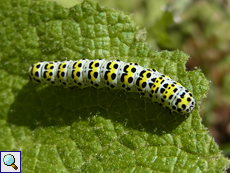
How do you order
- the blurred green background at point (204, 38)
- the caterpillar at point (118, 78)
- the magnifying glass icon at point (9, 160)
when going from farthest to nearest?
the blurred green background at point (204, 38)
the magnifying glass icon at point (9, 160)
the caterpillar at point (118, 78)

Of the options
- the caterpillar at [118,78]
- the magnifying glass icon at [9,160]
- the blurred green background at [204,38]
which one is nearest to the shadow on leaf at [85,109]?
the caterpillar at [118,78]

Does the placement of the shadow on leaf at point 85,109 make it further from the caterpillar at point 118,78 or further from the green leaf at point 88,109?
the caterpillar at point 118,78

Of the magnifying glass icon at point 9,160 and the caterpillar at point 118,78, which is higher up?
the caterpillar at point 118,78

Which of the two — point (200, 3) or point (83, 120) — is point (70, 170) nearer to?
point (83, 120)

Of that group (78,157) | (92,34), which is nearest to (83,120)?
(78,157)

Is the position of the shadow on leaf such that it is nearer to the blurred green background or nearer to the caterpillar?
the caterpillar

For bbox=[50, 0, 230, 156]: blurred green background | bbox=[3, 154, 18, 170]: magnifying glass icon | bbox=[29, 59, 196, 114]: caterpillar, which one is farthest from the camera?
bbox=[50, 0, 230, 156]: blurred green background

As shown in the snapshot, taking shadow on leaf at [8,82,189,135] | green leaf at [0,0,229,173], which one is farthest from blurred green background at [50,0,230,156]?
shadow on leaf at [8,82,189,135]
